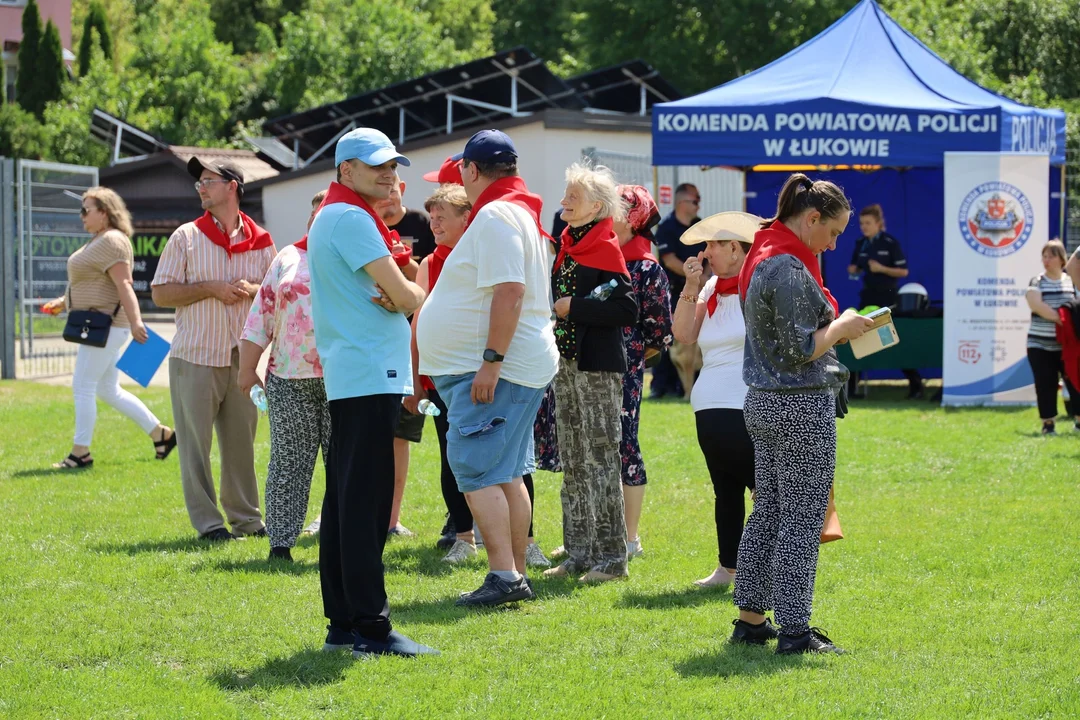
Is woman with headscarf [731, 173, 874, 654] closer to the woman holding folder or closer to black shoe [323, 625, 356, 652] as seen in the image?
black shoe [323, 625, 356, 652]

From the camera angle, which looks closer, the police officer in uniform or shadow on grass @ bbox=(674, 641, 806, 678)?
shadow on grass @ bbox=(674, 641, 806, 678)

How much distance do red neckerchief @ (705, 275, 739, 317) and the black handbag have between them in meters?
5.24

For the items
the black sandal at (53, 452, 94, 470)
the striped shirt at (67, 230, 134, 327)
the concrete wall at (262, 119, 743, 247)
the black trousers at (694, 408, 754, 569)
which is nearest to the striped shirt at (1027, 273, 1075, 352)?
the black trousers at (694, 408, 754, 569)

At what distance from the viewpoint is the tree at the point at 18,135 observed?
1291 inches

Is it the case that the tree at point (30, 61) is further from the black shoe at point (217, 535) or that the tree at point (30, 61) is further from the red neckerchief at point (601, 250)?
the red neckerchief at point (601, 250)

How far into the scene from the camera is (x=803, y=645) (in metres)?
4.98


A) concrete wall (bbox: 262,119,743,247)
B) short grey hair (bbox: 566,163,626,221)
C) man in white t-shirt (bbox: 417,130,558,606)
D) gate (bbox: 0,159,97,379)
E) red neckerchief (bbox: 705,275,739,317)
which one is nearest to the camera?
man in white t-shirt (bbox: 417,130,558,606)

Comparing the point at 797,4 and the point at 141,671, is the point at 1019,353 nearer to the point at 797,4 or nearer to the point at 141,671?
the point at 141,671

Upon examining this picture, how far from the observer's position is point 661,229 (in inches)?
563

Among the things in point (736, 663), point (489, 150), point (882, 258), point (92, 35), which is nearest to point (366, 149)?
point (489, 150)

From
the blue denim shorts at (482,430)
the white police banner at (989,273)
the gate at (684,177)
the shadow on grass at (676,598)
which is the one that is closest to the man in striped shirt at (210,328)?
the blue denim shorts at (482,430)

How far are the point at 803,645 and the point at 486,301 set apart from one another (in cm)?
184

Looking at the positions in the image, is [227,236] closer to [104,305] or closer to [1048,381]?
[104,305]

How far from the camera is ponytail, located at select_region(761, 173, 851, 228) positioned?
15.8 ft
